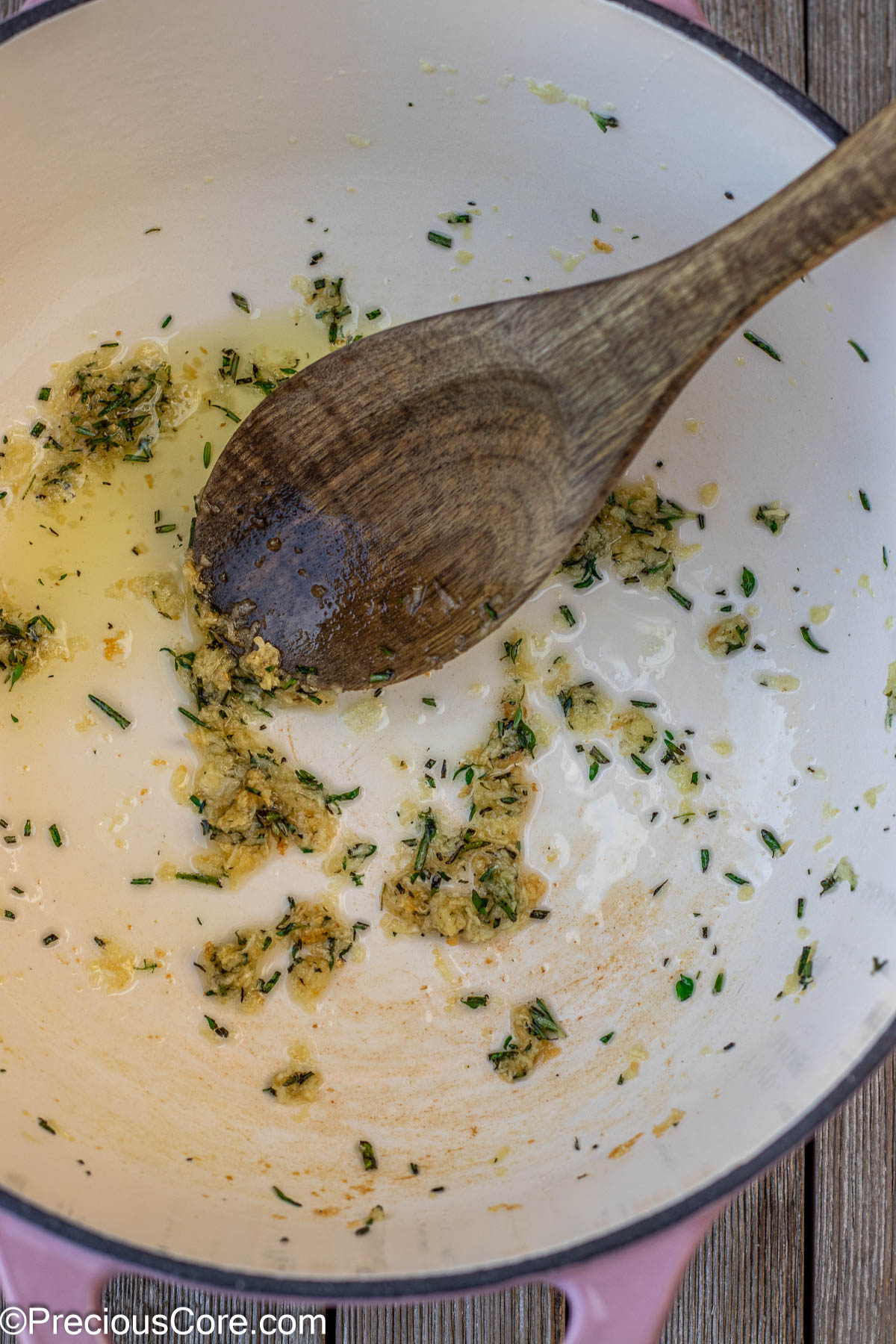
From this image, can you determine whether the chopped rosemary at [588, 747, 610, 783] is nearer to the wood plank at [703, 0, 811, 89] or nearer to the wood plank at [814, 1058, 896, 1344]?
the wood plank at [814, 1058, 896, 1344]

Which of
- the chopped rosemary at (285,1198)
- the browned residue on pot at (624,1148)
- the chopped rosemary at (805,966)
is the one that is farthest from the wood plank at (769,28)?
the chopped rosemary at (285,1198)

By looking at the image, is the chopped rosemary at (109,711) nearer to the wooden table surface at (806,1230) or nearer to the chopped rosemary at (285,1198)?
the chopped rosemary at (285,1198)

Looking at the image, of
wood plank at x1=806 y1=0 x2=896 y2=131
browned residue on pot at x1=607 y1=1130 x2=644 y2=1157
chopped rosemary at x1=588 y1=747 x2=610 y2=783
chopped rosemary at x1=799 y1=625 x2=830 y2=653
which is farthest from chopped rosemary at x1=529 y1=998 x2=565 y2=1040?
wood plank at x1=806 y1=0 x2=896 y2=131

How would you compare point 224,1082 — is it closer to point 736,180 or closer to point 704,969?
point 704,969

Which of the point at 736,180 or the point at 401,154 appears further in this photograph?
the point at 401,154

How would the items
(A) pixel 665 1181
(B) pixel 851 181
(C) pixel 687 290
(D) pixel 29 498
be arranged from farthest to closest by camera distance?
(D) pixel 29 498 < (A) pixel 665 1181 < (C) pixel 687 290 < (B) pixel 851 181

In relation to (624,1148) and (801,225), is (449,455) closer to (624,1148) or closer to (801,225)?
(801,225)

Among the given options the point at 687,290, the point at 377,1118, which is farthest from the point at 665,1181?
the point at 687,290
